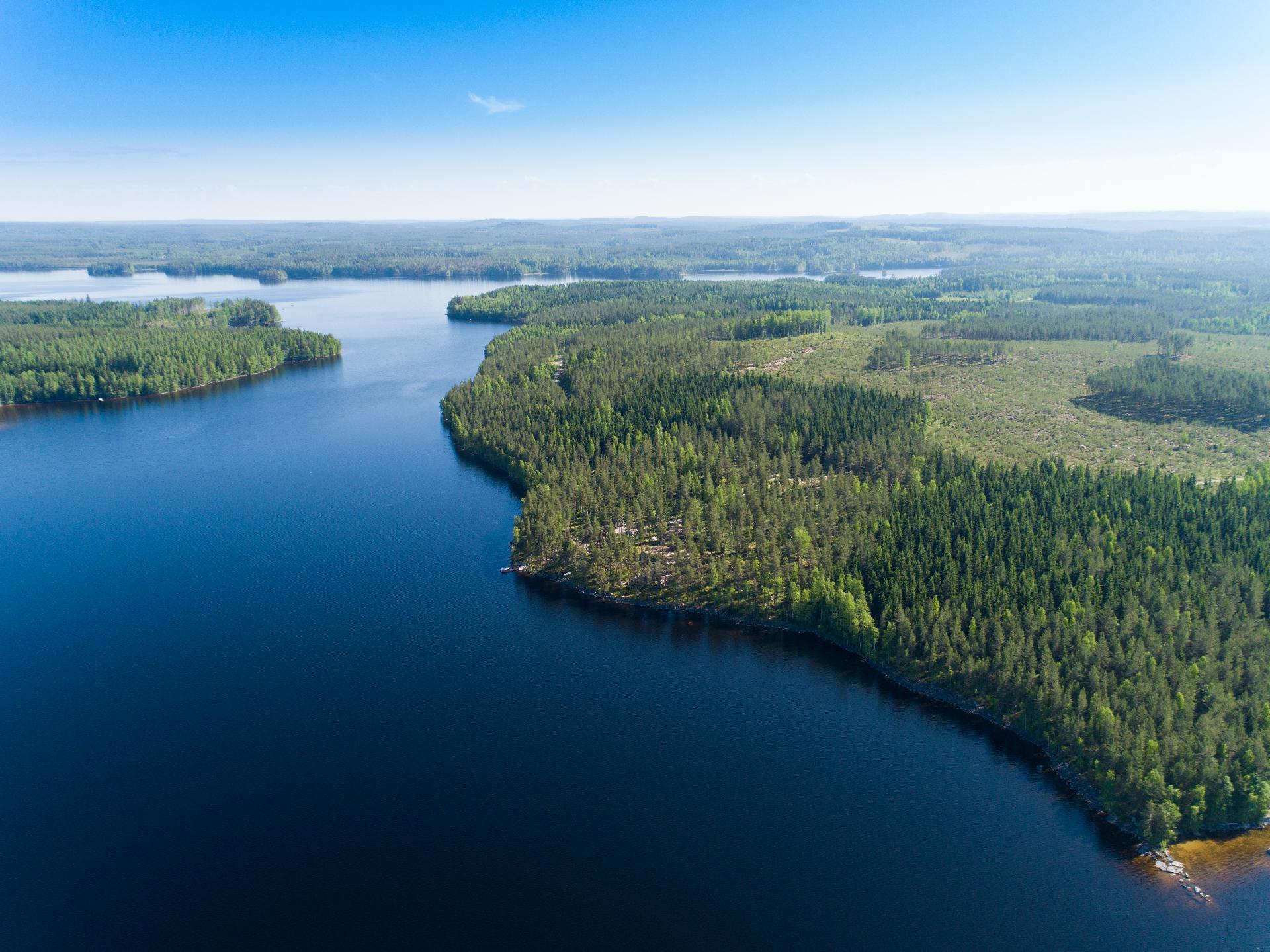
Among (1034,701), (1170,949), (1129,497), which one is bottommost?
(1170,949)

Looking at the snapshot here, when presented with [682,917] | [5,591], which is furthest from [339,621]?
[682,917]

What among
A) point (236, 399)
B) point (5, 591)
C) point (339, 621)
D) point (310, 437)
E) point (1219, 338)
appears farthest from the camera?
point (1219, 338)

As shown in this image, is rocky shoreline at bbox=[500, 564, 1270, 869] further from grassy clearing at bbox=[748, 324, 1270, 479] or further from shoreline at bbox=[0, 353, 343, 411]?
shoreline at bbox=[0, 353, 343, 411]

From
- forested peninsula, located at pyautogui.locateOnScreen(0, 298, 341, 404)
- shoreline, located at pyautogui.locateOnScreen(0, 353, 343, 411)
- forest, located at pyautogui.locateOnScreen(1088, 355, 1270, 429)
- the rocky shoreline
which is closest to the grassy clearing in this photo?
forest, located at pyautogui.locateOnScreen(1088, 355, 1270, 429)

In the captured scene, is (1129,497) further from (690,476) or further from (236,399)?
(236,399)

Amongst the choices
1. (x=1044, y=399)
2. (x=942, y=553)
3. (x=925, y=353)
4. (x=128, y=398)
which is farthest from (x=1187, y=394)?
(x=128, y=398)

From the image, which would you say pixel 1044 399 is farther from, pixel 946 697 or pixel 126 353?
pixel 126 353
